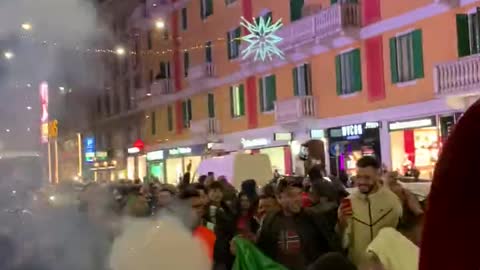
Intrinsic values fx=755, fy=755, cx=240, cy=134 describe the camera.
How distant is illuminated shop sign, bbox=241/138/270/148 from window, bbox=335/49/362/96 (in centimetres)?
456

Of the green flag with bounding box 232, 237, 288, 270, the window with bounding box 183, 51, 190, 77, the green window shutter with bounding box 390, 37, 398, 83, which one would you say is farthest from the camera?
the window with bounding box 183, 51, 190, 77

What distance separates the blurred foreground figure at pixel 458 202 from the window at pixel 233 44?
2756 centimetres

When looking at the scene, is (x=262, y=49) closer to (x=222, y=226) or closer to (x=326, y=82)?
(x=326, y=82)

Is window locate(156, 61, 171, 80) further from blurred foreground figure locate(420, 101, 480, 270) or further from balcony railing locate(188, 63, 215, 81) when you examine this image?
blurred foreground figure locate(420, 101, 480, 270)

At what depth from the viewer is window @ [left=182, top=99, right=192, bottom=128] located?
3415 cm

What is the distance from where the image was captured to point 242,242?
5.33 meters

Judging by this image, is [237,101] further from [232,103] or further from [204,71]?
[204,71]

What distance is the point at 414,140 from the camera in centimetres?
1931

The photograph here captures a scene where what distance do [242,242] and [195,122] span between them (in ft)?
89.8

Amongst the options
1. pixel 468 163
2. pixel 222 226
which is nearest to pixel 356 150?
pixel 222 226

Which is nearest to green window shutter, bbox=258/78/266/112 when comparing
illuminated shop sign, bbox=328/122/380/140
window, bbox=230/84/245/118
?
window, bbox=230/84/245/118

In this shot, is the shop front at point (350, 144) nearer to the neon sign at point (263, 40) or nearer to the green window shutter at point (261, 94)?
the neon sign at point (263, 40)

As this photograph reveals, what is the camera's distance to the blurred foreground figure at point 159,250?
3240 millimetres

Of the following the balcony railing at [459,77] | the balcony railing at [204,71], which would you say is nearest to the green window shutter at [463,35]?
the balcony railing at [459,77]
